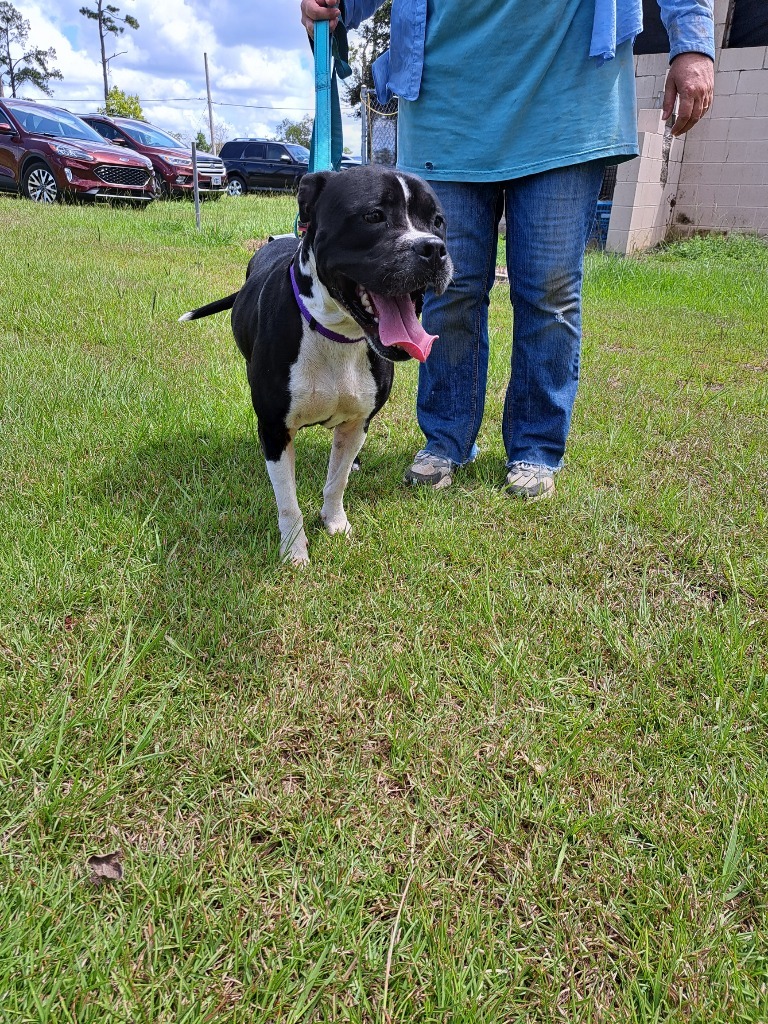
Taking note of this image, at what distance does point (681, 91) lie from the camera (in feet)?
8.54

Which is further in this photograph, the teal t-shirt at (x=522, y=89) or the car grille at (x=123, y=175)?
the car grille at (x=123, y=175)

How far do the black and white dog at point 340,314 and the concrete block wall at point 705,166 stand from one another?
8645 mm

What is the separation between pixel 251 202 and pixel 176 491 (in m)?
15.0

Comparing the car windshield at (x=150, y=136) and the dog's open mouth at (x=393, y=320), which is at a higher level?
the car windshield at (x=150, y=136)

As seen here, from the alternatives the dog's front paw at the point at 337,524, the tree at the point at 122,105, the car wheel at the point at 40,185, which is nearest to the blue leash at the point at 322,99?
the dog's front paw at the point at 337,524

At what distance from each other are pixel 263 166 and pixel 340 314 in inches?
→ 807

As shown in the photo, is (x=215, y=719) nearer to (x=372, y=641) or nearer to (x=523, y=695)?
(x=372, y=641)

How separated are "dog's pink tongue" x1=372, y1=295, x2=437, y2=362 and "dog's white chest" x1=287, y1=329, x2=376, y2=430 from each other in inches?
9.1

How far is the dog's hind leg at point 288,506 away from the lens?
2.44 m

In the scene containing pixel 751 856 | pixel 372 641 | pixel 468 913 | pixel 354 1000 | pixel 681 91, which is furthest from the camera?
pixel 681 91

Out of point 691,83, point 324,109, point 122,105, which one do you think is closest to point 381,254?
point 324,109

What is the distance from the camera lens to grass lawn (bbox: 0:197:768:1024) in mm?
1229

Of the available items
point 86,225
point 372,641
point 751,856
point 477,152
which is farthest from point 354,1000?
point 86,225

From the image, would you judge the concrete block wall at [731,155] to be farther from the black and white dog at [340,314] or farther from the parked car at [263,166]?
the parked car at [263,166]
